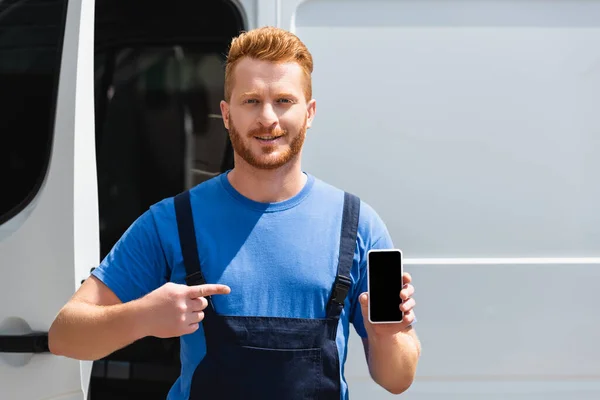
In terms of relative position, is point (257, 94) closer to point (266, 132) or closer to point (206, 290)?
point (266, 132)

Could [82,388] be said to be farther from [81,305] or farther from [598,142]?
[598,142]

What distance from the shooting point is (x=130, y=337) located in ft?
4.44

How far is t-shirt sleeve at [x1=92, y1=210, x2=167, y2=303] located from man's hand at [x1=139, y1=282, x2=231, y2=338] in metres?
0.15

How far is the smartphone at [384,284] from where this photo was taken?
136 centimetres

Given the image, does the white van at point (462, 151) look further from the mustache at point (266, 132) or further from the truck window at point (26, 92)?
the mustache at point (266, 132)

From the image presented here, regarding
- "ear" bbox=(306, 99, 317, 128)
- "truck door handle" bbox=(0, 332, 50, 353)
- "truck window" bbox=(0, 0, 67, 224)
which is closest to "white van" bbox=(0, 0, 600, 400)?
"truck window" bbox=(0, 0, 67, 224)

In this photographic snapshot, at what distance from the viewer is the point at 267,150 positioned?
1438 mm

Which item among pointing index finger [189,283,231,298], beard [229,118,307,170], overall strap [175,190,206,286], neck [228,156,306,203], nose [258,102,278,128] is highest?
nose [258,102,278,128]

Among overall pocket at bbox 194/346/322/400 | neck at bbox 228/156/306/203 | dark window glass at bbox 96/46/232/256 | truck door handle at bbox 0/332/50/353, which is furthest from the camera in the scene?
dark window glass at bbox 96/46/232/256

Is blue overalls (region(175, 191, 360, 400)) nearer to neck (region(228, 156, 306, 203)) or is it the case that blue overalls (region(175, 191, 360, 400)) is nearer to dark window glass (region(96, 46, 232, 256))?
neck (region(228, 156, 306, 203))

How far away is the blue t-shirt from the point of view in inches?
55.3

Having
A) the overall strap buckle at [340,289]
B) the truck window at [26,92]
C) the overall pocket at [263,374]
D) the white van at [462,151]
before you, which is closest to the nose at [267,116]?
the overall strap buckle at [340,289]

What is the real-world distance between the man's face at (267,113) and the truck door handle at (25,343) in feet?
2.67

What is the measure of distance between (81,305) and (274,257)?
1.24 ft
